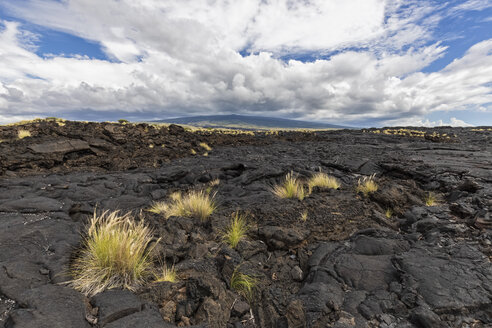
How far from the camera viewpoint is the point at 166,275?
3682mm

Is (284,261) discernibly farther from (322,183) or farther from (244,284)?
(322,183)

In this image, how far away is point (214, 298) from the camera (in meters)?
3.37

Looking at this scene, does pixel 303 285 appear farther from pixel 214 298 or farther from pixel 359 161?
pixel 359 161

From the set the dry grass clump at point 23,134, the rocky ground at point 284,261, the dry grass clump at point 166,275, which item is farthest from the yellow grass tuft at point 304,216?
the dry grass clump at point 23,134

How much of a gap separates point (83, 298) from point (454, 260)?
5.72 meters

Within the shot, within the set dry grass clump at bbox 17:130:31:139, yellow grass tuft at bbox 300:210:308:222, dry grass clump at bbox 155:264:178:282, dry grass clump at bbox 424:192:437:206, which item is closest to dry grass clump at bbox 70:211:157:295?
dry grass clump at bbox 155:264:178:282

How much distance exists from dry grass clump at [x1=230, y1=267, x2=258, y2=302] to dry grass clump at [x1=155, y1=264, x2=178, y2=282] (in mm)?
940

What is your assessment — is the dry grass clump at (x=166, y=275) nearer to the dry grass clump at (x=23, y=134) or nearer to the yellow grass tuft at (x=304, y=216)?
the yellow grass tuft at (x=304, y=216)

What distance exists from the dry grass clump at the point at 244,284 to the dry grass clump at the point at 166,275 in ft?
3.08

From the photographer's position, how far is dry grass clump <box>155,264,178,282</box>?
3.62 metres

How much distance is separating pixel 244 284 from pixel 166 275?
1.26m

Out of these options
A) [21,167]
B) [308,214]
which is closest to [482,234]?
[308,214]

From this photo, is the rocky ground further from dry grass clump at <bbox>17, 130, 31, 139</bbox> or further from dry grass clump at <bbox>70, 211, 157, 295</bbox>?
dry grass clump at <bbox>17, 130, 31, 139</bbox>

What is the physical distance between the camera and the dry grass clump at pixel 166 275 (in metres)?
3.62
